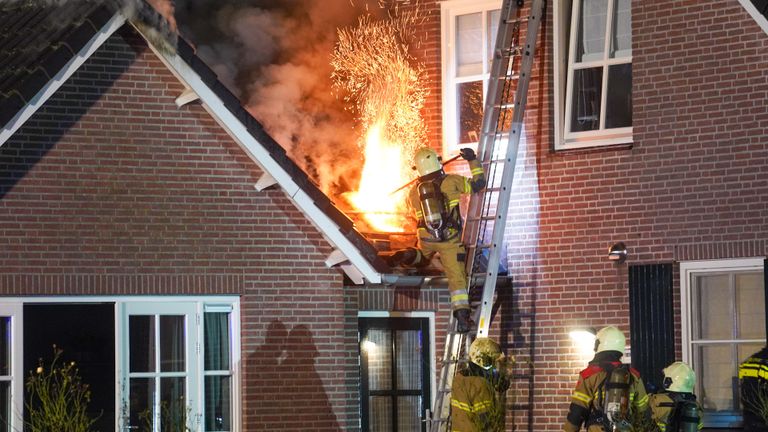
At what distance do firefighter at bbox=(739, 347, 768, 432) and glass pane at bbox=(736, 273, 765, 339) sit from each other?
0.44m

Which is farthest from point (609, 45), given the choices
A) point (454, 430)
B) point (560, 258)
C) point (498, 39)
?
point (454, 430)

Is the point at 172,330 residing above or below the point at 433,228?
below

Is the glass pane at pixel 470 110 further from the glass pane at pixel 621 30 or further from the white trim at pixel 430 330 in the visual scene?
the white trim at pixel 430 330

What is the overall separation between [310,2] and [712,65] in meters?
6.59

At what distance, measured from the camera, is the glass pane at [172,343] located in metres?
14.2

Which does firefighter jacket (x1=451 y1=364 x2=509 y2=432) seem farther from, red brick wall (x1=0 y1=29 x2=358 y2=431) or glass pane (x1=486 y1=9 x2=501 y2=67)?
glass pane (x1=486 y1=9 x2=501 y2=67)

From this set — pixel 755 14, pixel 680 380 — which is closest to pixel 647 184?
pixel 755 14

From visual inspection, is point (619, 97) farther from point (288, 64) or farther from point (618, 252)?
point (288, 64)

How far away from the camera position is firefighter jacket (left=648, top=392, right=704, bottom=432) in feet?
39.4

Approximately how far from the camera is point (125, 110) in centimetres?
1412

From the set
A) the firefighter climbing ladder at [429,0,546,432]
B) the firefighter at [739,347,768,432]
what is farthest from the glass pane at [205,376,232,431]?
the firefighter at [739,347,768,432]

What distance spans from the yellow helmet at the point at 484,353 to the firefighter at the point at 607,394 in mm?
992

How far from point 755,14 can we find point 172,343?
6.35 meters

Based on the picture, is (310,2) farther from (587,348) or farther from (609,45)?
(587,348)
